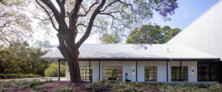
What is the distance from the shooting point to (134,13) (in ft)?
28.2

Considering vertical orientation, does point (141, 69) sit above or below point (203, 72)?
above

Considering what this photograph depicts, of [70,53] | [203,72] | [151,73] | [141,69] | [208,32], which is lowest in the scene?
[151,73]

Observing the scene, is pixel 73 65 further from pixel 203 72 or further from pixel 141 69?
pixel 203 72

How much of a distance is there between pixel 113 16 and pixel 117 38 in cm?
174

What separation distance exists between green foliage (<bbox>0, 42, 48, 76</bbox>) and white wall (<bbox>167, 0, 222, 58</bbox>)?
17164 millimetres

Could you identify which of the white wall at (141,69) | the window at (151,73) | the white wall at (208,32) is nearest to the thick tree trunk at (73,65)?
the white wall at (141,69)

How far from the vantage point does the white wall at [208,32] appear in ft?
38.3

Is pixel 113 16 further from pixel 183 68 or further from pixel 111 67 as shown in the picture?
pixel 183 68

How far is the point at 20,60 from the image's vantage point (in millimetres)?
15250

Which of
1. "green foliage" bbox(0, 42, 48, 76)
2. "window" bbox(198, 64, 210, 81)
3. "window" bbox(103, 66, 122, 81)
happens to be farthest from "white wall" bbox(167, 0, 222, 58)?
"green foliage" bbox(0, 42, 48, 76)

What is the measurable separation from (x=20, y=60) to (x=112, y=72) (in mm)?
10181

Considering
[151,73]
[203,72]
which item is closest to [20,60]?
[151,73]

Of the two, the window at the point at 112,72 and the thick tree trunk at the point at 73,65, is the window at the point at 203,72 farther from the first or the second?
the thick tree trunk at the point at 73,65

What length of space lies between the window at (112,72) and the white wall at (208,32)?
858cm
